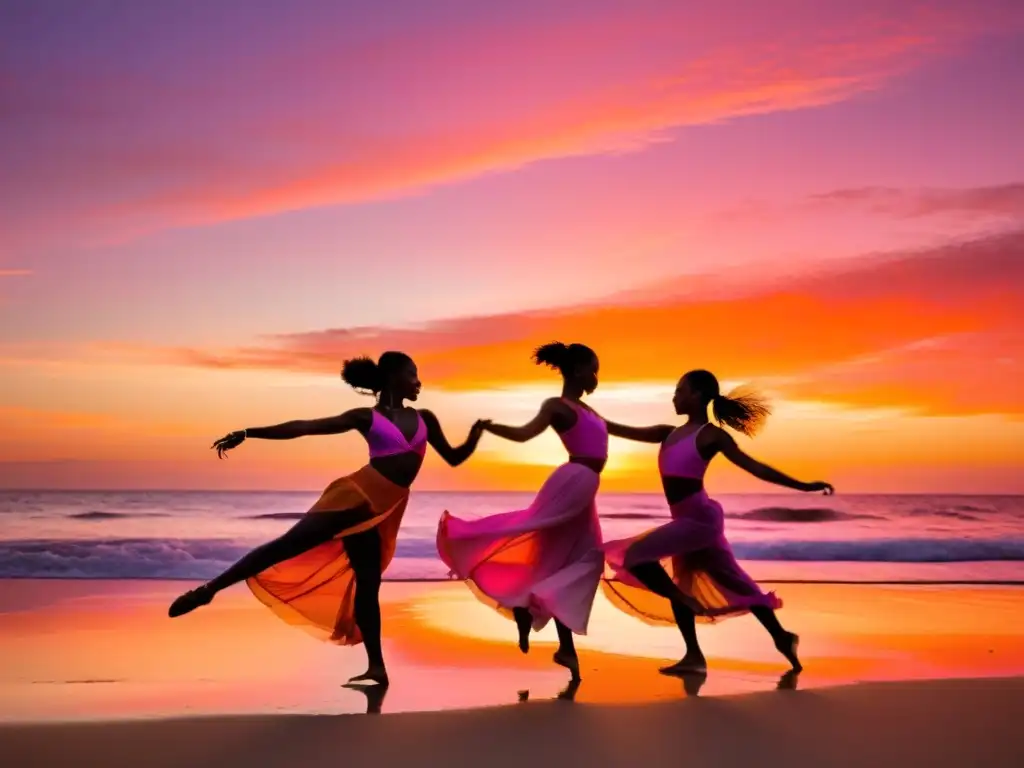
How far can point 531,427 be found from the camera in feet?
28.5

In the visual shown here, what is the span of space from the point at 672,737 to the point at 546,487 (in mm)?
2833

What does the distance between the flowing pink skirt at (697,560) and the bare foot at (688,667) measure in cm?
34

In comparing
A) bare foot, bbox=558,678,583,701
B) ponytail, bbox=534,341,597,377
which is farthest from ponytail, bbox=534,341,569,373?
bare foot, bbox=558,678,583,701

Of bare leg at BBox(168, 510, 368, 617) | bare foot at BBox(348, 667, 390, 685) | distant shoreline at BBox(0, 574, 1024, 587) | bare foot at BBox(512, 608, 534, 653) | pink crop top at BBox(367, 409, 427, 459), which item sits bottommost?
distant shoreline at BBox(0, 574, 1024, 587)

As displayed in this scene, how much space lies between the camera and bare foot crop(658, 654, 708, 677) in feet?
28.9

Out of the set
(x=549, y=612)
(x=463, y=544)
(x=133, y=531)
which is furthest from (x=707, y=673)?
(x=133, y=531)

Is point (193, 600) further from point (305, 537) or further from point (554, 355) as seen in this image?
point (554, 355)

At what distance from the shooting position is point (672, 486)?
899 centimetres

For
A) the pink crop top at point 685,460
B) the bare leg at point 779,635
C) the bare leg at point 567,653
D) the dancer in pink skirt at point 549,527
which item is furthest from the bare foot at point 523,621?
the bare leg at point 779,635

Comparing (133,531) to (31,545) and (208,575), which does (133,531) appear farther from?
(208,575)

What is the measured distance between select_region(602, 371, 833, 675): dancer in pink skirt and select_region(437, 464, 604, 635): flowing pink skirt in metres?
0.34

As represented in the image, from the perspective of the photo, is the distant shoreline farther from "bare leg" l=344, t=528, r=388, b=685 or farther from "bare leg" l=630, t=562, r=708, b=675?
"bare leg" l=344, t=528, r=388, b=685

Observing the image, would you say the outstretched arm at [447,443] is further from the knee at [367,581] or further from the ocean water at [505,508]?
the ocean water at [505,508]

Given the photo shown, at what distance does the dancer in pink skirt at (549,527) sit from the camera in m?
8.71
